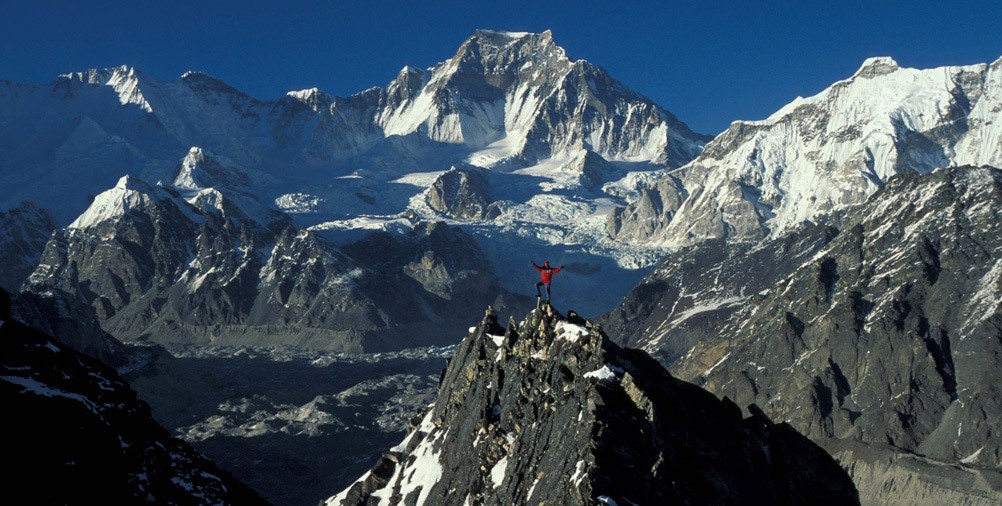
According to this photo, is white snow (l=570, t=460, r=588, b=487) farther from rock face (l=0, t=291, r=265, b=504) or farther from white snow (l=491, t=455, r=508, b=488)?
rock face (l=0, t=291, r=265, b=504)

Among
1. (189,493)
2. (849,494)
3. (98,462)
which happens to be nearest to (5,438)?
(98,462)

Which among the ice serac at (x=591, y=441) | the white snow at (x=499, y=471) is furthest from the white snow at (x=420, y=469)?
the white snow at (x=499, y=471)

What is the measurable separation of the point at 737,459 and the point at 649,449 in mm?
13747

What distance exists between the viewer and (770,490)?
4621 inches

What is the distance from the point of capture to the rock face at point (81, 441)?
8600 cm

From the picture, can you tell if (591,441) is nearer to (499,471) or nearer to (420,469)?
(499,471)

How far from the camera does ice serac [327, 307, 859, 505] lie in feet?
352

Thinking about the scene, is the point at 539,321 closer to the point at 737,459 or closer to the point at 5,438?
the point at 737,459

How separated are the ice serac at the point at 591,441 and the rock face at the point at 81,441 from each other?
2932cm

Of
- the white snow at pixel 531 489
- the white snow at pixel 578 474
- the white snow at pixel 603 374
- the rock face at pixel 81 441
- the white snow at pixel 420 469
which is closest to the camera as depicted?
the rock face at pixel 81 441

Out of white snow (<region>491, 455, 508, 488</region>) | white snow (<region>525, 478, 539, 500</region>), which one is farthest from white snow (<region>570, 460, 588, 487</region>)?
white snow (<region>491, 455, 508, 488</region>)

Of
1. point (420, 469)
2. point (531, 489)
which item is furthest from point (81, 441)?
point (420, 469)

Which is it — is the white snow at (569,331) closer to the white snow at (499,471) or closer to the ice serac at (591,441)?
the ice serac at (591,441)

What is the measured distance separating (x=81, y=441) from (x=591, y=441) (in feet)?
149
